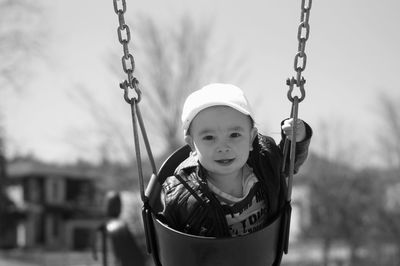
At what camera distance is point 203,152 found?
2139 millimetres

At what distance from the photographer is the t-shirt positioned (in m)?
2.16

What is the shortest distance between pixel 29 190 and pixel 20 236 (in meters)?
2.48

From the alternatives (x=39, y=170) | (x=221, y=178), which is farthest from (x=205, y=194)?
(x=39, y=170)

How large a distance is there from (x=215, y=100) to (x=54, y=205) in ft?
→ 104

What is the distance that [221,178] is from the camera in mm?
2215

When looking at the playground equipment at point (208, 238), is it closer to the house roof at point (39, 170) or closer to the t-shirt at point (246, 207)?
the t-shirt at point (246, 207)

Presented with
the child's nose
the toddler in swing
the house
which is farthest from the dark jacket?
the house

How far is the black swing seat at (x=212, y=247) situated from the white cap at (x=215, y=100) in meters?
0.34

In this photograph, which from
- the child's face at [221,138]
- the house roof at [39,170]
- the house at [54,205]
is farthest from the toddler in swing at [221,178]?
the house roof at [39,170]

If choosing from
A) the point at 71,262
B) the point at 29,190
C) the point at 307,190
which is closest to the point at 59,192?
the point at 29,190

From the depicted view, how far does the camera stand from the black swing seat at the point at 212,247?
201 cm

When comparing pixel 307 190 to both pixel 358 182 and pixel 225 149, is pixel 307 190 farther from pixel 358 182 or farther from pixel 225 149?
pixel 225 149

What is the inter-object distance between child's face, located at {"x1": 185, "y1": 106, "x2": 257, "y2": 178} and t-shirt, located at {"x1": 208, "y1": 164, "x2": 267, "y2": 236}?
93 mm

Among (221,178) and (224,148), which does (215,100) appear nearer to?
(224,148)
